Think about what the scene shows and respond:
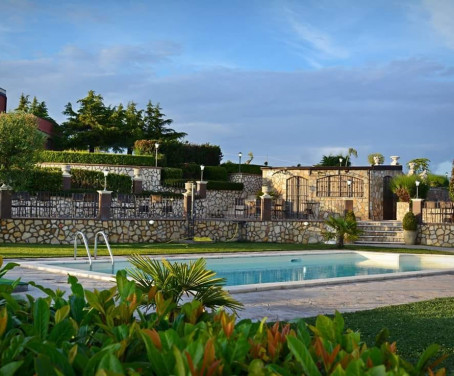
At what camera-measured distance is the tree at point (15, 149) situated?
986 inches

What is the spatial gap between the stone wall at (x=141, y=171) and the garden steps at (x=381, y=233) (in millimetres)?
11080

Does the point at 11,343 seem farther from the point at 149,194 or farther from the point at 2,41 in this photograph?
the point at 149,194

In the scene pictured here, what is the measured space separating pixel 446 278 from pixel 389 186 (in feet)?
60.3

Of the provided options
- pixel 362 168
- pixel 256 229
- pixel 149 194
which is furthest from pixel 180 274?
pixel 362 168

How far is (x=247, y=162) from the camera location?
38.7 metres

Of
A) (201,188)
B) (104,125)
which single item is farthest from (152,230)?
(104,125)

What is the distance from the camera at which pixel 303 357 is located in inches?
71.4

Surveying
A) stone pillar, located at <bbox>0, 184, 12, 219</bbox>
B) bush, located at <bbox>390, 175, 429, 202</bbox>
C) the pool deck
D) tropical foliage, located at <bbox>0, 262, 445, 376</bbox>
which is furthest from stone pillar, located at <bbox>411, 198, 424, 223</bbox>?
tropical foliage, located at <bbox>0, 262, 445, 376</bbox>

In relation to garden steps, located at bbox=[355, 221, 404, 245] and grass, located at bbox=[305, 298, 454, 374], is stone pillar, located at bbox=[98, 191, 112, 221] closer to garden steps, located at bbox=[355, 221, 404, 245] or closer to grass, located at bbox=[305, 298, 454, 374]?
garden steps, located at bbox=[355, 221, 404, 245]

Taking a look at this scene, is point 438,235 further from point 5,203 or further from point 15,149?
point 15,149

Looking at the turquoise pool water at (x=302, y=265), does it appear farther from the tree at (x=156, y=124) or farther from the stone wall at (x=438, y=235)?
the tree at (x=156, y=124)

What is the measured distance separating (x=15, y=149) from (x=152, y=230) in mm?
7505

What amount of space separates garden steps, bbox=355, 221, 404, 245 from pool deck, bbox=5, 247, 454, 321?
1276 centimetres

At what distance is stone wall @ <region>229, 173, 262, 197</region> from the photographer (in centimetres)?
3651
